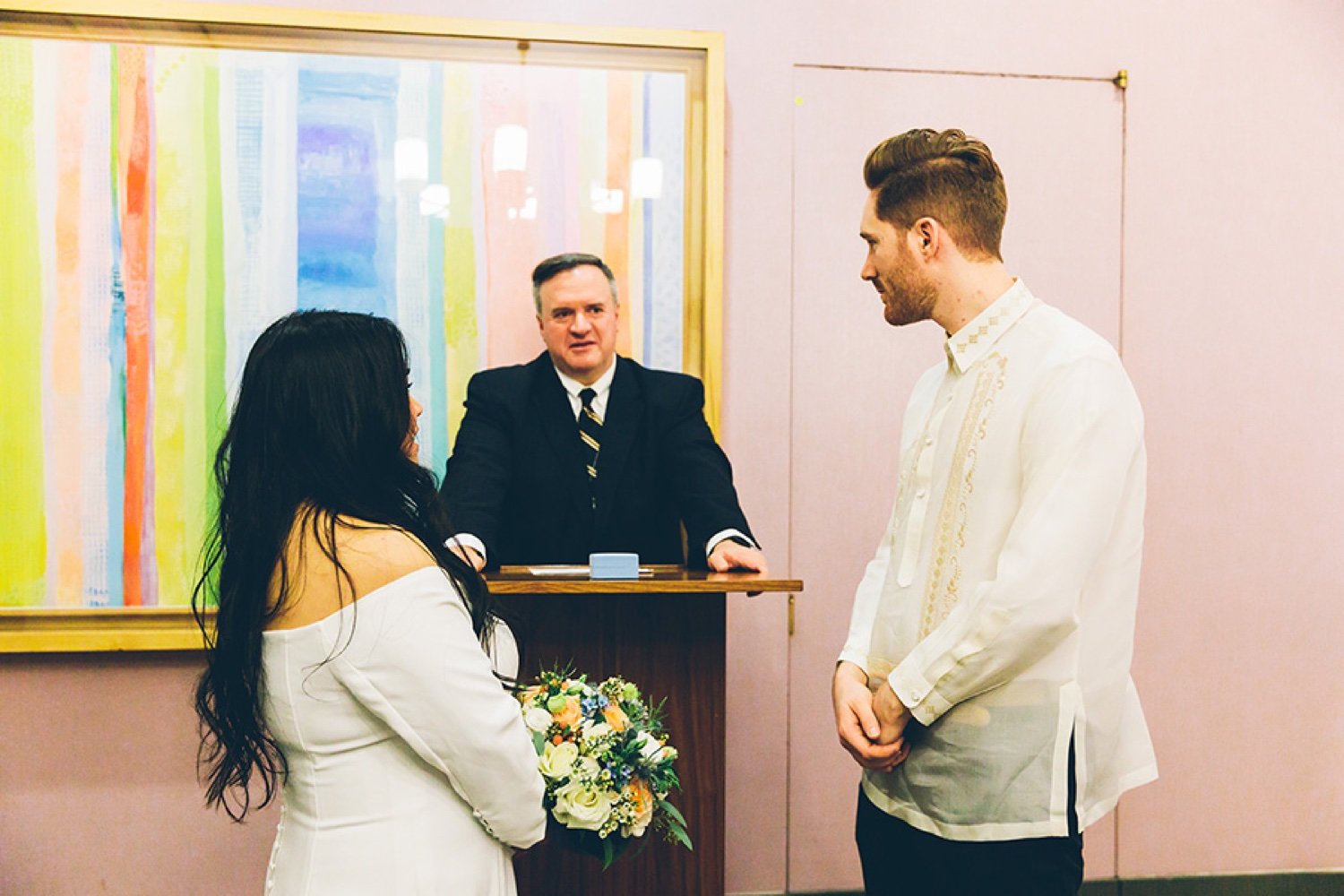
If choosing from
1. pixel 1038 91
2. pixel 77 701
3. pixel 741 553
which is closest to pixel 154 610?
pixel 77 701

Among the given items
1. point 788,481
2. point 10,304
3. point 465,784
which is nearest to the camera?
point 465,784

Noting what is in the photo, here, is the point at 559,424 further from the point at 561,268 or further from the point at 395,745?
the point at 395,745

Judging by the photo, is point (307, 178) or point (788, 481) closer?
point (307, 178)

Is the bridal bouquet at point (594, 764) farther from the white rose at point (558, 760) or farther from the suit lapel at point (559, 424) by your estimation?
the suit lapel at point (559, 424)

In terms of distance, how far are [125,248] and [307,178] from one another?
55cm

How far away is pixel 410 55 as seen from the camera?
329 cm

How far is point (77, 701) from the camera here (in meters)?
3.22

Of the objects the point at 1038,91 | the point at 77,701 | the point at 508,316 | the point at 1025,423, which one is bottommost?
the point at 77,701

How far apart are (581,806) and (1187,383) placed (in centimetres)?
283

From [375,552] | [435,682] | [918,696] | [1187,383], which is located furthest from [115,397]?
[1187,383]

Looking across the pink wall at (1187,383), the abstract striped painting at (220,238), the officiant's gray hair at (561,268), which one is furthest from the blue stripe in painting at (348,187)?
the pink wall at (1187,383)

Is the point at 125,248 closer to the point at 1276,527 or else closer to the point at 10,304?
the point at 10,304

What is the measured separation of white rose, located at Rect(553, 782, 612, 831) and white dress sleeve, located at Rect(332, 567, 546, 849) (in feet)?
0.47

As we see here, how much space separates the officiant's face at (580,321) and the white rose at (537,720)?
5.01 ft
